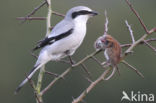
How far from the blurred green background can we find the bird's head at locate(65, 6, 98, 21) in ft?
26.1

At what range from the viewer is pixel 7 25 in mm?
13453

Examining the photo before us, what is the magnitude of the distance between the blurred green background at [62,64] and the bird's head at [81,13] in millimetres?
7941

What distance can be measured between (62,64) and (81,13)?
863 centimetres

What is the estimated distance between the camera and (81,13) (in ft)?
9.57

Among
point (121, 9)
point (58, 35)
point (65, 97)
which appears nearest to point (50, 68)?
point (65, 97)

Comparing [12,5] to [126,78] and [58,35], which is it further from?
[58,35]

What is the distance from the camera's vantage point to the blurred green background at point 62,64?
11.7 metres

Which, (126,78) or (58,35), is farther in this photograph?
(126,78)

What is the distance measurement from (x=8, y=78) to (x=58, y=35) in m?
10.3

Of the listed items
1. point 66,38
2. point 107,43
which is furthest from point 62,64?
point 107,43

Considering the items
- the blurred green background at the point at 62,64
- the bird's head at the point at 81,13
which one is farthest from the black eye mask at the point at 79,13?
the blurred green background at the point at 62,64

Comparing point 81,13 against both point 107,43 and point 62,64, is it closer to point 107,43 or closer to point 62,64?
point 107,43

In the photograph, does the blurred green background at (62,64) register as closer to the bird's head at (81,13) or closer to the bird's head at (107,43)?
the bird's head at (81,13)

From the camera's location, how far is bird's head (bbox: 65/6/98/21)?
2.84 meters
